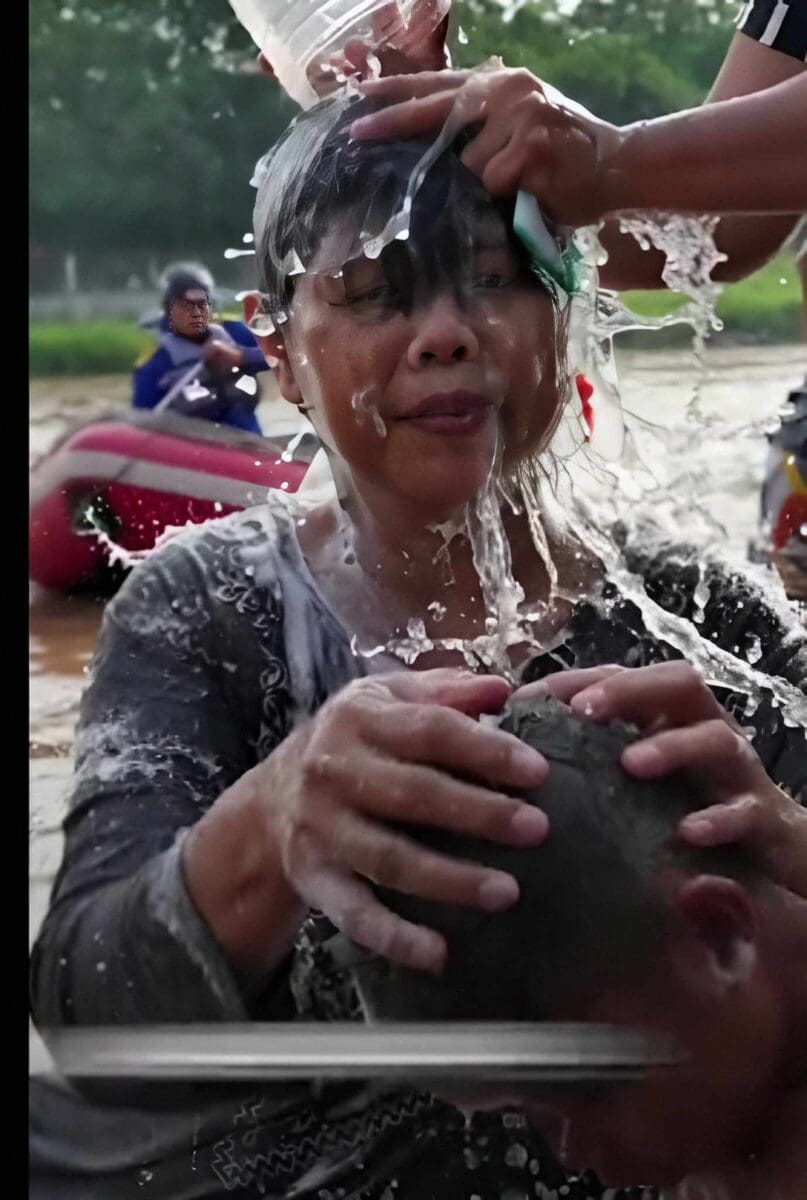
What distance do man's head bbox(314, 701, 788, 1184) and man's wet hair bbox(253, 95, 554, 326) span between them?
413 millimetres

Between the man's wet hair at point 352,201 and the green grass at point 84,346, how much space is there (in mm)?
123

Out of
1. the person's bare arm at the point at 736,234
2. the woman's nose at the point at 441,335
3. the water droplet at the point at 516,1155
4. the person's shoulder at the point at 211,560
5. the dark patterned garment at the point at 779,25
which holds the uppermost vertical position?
the dark patterned garment at the point at 779,25

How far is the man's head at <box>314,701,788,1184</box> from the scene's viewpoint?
41.9 inches

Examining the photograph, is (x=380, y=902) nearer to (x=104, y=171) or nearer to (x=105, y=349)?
(x=105, y=349)

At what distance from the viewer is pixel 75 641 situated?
3.92ft

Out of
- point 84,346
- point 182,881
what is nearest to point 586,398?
point 84,346

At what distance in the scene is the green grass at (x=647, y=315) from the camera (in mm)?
1154

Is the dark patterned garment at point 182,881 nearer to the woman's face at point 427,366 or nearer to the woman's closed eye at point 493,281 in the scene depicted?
the woman's face at point 427,366

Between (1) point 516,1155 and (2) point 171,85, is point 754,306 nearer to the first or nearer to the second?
(2) point 171,85

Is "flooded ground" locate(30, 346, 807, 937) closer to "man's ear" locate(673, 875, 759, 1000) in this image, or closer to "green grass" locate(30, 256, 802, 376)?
"green grass" locate(30, 256, 802, 376)

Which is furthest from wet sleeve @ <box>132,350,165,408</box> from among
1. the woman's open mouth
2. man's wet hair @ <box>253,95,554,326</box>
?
the woman's open mouth

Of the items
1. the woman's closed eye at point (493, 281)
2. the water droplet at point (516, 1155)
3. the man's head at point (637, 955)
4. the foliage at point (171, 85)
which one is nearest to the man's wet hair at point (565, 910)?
the man's head at point (637, 955)

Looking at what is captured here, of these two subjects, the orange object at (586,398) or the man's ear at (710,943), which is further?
the orange object at (586,398)

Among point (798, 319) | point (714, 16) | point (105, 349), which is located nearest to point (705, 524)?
point (798, 319)
